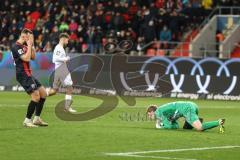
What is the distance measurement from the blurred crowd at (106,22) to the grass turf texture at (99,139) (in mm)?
15241

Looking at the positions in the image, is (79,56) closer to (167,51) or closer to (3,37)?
(167,51)

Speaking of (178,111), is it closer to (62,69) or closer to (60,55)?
(60,55)

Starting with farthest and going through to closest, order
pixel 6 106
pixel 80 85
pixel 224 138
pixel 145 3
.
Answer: pixel 145 3 → pixel 80 85 → pixel 6 106 → pixel 224 138

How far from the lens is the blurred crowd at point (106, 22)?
39.5m

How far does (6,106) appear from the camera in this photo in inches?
1054

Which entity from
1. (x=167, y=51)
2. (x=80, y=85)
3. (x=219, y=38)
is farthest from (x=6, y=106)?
(x=219, y=38)

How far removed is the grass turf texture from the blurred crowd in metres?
15.2

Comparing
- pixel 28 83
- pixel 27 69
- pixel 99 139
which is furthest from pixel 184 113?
pixel 27 69

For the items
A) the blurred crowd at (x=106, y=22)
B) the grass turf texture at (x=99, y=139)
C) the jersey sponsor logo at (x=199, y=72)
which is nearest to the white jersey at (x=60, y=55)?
the grass turf texture at (x=99, y=139)

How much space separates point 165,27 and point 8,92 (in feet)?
Result: 27.9

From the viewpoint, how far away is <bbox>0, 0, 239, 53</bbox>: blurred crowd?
39.5 metres

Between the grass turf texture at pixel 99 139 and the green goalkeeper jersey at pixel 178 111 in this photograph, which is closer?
the grass turf texture at pixel 99 139

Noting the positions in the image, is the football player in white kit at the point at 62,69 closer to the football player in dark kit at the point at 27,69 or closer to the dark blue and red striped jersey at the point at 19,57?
the football player in dark kit at the point at 27,69

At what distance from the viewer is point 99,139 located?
56.1ft
